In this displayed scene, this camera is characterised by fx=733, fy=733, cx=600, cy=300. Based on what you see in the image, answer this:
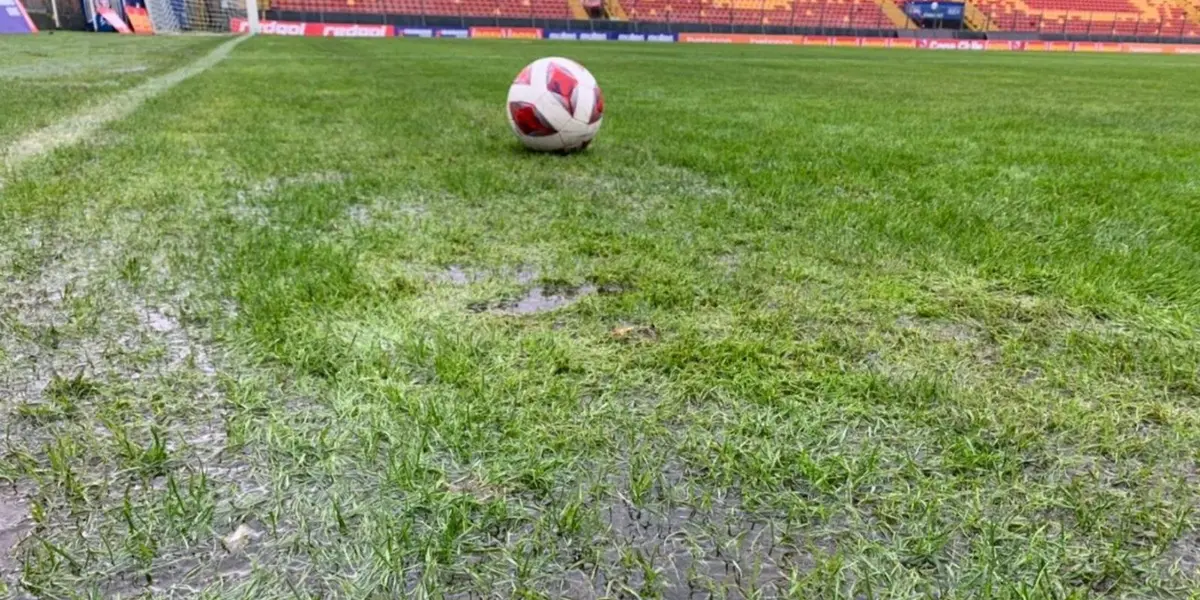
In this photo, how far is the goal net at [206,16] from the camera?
27.5 m

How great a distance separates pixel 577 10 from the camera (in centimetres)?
3712

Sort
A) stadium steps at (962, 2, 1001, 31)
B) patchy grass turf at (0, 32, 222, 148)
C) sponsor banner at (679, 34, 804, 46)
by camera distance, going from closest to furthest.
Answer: patchy grass turf at (0, 32, 222, 148), sponsor banner at (679, 34, 804, 46), stadium steps at (962, 2, 1001, 31)

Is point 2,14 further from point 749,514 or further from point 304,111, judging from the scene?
point 749,514

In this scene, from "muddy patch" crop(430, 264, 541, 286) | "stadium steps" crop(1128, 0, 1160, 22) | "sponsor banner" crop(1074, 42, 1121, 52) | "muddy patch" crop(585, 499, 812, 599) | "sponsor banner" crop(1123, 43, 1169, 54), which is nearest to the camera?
"muddy patch" crop(585, 499, 812, 599)

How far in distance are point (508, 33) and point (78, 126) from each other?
99.5 feet

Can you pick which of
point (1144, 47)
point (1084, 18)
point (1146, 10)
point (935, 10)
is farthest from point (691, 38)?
point (1146, 10)

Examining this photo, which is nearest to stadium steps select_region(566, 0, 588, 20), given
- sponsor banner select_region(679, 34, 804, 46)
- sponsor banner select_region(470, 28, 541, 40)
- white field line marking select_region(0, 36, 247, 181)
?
sponsor banner select_region(470, 28, 541, 40)

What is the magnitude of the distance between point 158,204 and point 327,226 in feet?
2.82

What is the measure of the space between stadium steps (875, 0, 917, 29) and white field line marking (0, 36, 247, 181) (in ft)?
128

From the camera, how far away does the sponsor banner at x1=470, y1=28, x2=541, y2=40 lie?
3303 centimetres

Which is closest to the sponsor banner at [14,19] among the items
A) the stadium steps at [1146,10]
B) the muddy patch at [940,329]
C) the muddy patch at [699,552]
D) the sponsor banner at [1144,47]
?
the muddy patch at [940,329]

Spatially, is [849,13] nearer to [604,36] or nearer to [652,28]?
[652,28]

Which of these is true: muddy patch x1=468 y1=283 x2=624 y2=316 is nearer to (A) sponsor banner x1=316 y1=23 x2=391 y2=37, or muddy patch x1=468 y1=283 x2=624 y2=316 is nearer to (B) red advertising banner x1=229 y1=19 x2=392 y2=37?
(B) red advertising banner x1=229 y1=19 x2=392 y2=37

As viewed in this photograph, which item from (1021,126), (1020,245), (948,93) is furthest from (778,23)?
(1020,245)
